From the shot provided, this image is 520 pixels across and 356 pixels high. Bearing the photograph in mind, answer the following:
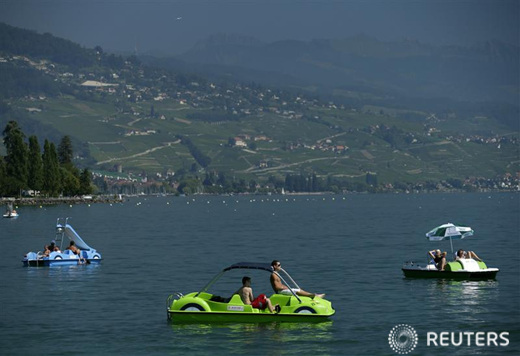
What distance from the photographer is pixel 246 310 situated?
4847 centimetres

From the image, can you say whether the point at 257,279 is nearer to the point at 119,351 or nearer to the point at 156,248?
the point at 119,351

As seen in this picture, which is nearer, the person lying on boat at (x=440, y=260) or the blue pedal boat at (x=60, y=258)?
the person lying on boat at (x=440, y=260)

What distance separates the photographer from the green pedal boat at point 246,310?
159 ft

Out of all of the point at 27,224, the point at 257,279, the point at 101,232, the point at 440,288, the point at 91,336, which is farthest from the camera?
the point at 27,224

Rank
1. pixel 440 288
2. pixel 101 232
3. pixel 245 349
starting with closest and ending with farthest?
pixel 245 349 < pixel 440 288 < pixel 101 232

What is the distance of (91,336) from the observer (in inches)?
1866

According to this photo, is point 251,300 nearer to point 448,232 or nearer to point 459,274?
point 459,274

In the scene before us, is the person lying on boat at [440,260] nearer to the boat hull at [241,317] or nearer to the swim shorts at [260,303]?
the boat hull at [241,317]

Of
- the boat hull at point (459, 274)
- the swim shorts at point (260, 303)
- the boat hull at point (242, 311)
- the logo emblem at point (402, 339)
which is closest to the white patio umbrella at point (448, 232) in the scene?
the boat hull at point (459, 274)

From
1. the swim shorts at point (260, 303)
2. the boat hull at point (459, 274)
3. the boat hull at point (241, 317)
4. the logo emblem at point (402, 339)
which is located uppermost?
the boat hull at point (459, 274)

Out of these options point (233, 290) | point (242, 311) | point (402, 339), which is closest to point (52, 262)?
point (233, 290)

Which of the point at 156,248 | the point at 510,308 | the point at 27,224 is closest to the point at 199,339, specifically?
the point at 510,308

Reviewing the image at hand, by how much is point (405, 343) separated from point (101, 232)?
333 feet

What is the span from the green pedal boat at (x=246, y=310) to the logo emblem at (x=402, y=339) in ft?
11.6
